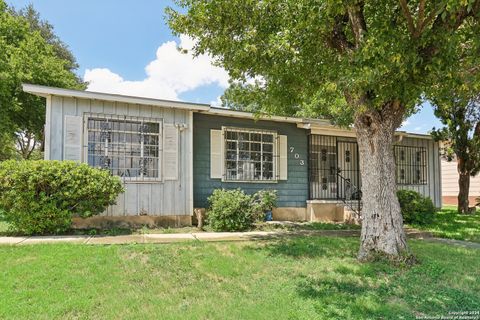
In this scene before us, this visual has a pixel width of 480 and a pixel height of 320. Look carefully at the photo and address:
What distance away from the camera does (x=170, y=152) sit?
27.3ft

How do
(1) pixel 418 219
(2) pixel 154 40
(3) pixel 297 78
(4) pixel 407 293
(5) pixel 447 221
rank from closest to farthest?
(4) pixel 407 293 → (3) pixel 297 78 → (1) pixel 418 219 → (5) pixel 447 221 → (2) pixel 154 40

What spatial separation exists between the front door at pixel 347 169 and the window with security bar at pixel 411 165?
1899mm

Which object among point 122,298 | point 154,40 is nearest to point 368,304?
point 122,298

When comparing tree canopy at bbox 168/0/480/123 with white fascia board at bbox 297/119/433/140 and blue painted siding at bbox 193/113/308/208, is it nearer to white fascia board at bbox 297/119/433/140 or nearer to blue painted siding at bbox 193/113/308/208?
blue painted siding at bbox 193/113/308/208

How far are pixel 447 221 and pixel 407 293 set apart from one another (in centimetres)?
779

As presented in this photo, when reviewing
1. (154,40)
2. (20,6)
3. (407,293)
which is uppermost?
(20,6)

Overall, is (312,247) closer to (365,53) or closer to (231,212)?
(231,212)

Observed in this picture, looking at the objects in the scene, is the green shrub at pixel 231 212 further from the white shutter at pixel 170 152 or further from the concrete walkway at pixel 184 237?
the white shutter at pixel 170 152

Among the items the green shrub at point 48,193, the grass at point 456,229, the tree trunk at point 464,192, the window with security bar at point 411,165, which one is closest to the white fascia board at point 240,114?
the green shrub at point 48,193

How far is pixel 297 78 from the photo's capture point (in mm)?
6434

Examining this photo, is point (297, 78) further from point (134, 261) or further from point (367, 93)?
point (134, 261)

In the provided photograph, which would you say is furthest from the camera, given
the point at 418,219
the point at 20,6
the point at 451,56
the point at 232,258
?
the point at 20,6

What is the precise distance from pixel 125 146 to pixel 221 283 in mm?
5045

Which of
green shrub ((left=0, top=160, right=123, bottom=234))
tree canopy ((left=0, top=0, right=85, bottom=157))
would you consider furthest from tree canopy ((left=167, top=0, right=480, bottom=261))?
tree canopy ((left=0, top=0, right=85, bottom=157))
